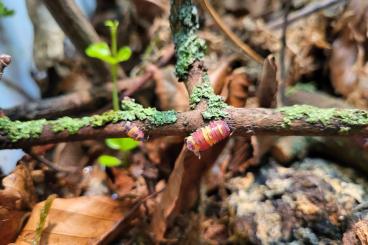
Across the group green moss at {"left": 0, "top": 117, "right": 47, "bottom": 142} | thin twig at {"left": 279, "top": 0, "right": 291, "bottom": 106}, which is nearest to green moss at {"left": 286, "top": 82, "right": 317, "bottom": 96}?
thin twig at {"left": 279, "top": 0, "right": 291, "bottom": 106}

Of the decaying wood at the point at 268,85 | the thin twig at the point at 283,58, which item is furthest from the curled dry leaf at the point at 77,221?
the thin twig at the point at 283,58

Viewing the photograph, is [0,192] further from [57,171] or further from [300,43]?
[300,43]

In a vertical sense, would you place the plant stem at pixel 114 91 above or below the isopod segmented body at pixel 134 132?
above

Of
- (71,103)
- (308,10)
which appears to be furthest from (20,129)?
(308,10)

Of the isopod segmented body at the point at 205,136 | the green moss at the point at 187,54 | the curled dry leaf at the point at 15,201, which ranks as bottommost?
the curled dry leaf at the point at 15,201

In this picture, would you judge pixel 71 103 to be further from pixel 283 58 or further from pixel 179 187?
pixel 283 58

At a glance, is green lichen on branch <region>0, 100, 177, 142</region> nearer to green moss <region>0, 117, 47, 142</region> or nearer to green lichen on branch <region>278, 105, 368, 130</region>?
green moss <region>0, 117, 47, 142</region>

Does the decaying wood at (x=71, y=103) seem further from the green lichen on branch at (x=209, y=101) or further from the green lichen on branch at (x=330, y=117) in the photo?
the green lichen on branch at (x=330, y=117)

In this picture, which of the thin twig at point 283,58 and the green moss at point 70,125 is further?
the thin twig at point 283,58
